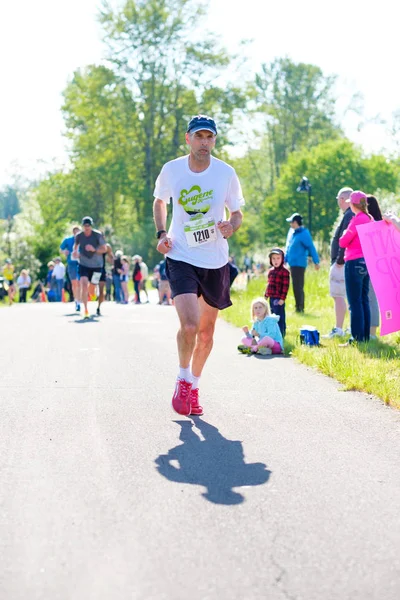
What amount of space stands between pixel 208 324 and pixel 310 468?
2352 mm

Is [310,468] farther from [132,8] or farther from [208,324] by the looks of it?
[132,8]

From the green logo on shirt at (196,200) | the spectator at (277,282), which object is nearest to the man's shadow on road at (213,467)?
the green logo on shirt at (196,200)

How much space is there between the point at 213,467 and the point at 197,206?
239cm

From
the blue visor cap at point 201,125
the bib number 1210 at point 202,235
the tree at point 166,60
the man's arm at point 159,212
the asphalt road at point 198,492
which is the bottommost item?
the asphalt road at point 198,492

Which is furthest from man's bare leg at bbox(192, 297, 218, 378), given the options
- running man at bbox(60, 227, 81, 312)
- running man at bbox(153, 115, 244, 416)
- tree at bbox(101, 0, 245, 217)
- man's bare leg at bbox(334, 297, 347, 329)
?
tree at bbox(101, 0, 245, 217)

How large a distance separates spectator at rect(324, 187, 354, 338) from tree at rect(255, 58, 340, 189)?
61878 mm

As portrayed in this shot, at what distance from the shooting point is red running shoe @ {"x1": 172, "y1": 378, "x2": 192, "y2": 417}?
727cm

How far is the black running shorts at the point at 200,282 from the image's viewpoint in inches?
287

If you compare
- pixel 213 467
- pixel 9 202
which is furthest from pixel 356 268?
pixel 9 202

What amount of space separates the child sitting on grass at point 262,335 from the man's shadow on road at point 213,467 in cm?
588

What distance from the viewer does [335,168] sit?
70688 mm

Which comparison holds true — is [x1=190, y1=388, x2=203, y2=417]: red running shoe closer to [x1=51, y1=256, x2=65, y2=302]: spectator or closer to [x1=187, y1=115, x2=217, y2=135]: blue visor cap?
[x1=187, y1=115, x2=217, y2=135]: blue visor cap

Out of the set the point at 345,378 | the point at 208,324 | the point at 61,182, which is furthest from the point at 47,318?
the point at 61,182

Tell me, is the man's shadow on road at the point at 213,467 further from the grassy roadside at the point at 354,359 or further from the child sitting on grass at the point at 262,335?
the child sitting on grass at the point at 262,335
